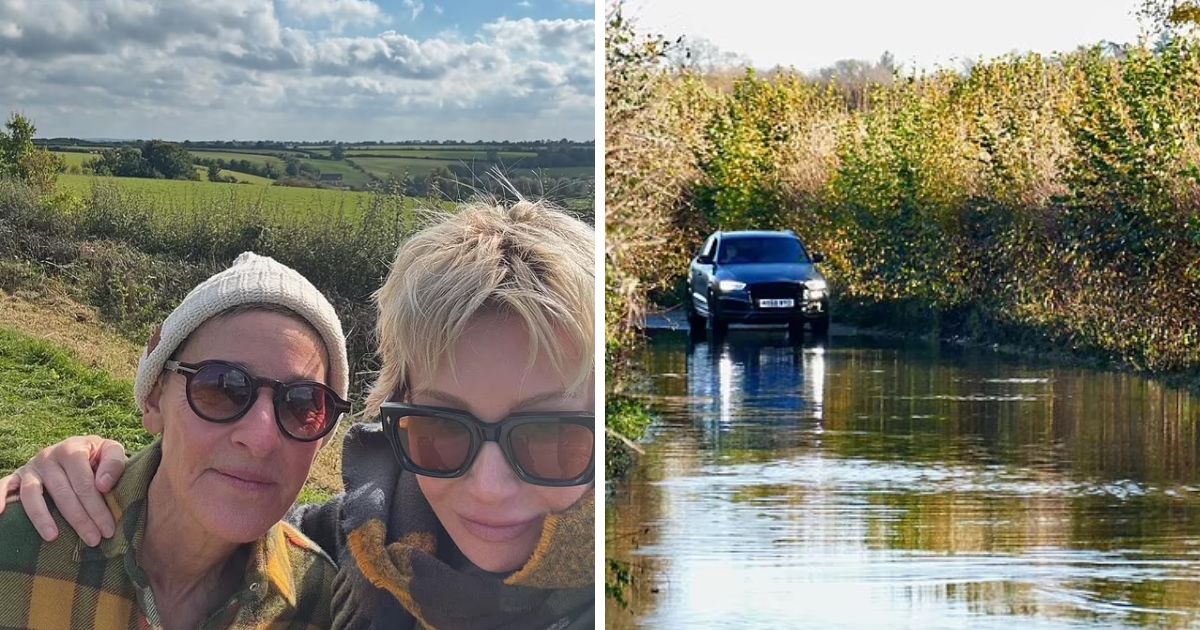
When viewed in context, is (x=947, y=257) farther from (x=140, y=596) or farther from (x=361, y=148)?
(x=140, y=596)

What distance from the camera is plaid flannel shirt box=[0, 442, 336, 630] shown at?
118 inches

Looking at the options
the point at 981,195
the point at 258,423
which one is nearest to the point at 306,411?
the point at 258,423

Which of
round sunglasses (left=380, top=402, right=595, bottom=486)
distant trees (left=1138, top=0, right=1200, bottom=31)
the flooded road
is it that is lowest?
the flooded road

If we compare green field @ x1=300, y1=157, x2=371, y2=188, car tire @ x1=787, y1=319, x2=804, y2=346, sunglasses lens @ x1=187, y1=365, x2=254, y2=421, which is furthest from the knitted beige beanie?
car tire @ x1=787, y1=319, x2=804, y2=346

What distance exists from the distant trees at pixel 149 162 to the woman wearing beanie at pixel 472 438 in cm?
52

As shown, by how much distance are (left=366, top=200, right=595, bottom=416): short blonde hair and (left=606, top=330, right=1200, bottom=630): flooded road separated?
295 cm

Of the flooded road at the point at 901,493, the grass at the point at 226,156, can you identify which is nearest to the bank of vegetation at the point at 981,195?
the flooded road at the point at 901,493

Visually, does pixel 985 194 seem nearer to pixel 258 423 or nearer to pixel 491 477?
pixel 491 477

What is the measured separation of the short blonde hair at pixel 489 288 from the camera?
3.32 metres

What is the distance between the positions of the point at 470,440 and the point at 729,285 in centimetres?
323

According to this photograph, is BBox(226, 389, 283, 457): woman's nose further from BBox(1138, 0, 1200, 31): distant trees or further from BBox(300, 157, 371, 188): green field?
BBox(1138, 0, 1200, 31): distant trees

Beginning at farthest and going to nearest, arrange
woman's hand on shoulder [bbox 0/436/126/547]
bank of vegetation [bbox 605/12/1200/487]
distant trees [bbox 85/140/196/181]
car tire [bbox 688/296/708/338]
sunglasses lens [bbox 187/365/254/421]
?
car tire [bbox 688/296/708/338] → bank of vegetation [bbox 605/12/1200/487] → distant trees [bbox 85/140/196/181] → sunglasses lens [bbox 187/365/254/421] → woman's hand on shoulder [bbox 0/436/126/547]

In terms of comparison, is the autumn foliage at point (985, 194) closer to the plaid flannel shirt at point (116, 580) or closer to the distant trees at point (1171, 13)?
the distant trees at point (1171, 13)

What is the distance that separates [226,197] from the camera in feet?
11.3
